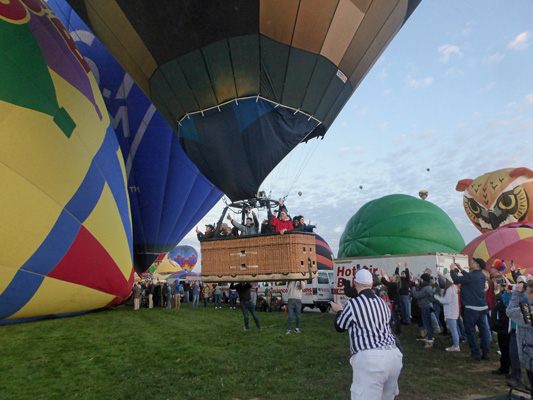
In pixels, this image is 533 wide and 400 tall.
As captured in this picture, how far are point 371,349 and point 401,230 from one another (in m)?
17.3

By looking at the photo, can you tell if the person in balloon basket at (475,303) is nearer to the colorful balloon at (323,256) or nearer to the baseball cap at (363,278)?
the baseball cap at (363,278)

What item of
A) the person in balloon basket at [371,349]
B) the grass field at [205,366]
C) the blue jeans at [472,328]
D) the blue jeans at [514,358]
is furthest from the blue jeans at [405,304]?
the person in balloon basket at [371,349]

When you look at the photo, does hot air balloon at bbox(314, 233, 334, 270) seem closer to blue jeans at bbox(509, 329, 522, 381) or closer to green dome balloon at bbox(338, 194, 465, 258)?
green dome balloon at bbox(338, 194, 465, 258)

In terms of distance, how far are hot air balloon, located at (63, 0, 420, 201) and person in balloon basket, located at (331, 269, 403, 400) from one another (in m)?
4.93

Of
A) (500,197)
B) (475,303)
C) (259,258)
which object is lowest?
(475,303)

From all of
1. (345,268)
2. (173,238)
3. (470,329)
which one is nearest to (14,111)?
(470,329)

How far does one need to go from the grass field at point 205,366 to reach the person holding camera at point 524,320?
76cm

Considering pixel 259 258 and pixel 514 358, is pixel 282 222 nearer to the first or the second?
pixel 259 258

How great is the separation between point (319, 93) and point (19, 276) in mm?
7923

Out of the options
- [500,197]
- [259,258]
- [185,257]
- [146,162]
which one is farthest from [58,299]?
[185,257]

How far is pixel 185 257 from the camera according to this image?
56.4 meters

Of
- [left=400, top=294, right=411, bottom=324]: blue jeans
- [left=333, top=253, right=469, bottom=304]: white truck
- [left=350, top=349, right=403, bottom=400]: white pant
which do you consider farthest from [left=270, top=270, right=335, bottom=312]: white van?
[left=350, top=349, right=403, bottom=400]: white pant

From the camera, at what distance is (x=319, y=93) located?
27.9 ft

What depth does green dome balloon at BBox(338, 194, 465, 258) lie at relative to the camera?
62.6 ft
